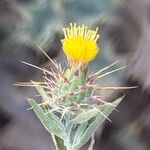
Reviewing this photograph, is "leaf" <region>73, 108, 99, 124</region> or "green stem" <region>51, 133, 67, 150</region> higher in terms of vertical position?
"leaf" <region>73, 108, 99, 124</region>

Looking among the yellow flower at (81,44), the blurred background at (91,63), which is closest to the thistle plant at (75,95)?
the yellow flower at (81,44)

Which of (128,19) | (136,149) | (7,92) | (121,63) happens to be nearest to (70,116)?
(121,63)

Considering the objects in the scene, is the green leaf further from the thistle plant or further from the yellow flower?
the yellow flower

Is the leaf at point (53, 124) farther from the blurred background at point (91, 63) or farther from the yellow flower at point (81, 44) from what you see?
the blurred background at point (91, 63)

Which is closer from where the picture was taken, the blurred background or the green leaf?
the green leaf

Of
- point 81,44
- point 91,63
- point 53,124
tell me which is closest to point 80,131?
point 53,124

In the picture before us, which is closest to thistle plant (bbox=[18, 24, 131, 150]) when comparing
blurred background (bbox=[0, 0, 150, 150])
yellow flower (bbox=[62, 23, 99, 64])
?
yellow flower (bbox=[62, 23, 99, 64])

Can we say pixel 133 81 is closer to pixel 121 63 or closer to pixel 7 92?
pixel 121 63

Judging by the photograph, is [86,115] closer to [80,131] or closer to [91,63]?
[80,131]
